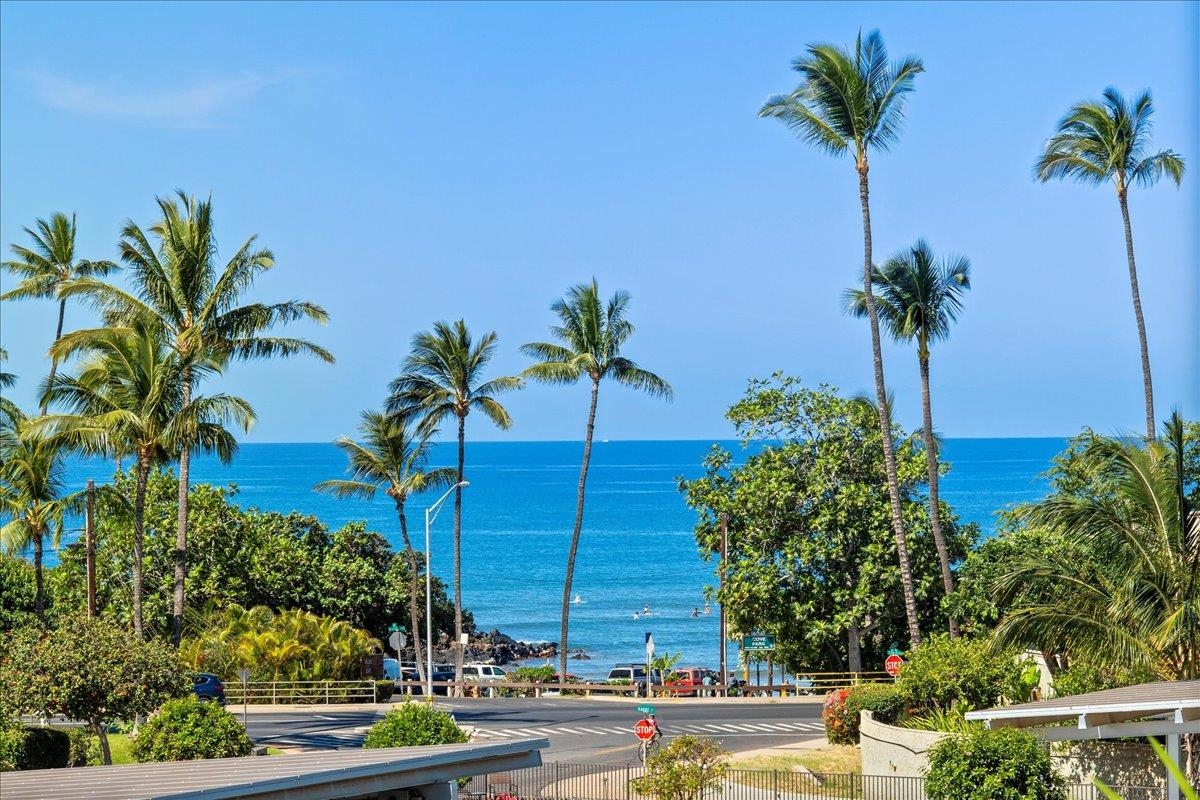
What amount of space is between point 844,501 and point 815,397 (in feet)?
15.4

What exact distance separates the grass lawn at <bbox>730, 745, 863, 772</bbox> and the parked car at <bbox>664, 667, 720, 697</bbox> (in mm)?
19506

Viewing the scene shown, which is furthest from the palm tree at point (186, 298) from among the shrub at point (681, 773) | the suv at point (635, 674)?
the suv at point (635, 674)

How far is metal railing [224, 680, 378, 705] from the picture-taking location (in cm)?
4988

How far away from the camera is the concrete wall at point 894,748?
29.2 meters

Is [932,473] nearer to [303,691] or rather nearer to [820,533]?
[820,533]

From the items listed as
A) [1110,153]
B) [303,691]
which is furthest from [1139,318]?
[303,691]

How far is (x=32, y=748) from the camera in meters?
28.1

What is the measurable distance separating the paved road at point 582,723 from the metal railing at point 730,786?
2.46 metres

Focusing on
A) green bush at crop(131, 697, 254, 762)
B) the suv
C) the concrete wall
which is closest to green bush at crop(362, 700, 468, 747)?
green bush at crop(131, 697, 254, 762)

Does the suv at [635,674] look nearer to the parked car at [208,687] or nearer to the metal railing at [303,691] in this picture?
the metal railing at [303,691]

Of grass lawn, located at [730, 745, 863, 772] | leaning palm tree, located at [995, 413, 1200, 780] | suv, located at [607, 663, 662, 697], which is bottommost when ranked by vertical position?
suv, located at [607, 663, 662, 697]

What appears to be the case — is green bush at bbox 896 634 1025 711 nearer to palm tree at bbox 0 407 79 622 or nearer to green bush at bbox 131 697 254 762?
green bush at bbox 131 697 254 762

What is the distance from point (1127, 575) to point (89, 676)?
20.8m

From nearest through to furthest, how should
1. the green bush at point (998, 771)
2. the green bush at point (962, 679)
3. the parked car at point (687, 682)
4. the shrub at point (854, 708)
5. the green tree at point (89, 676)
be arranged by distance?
the green bush at point (998, 771)
the green tree at point (89, 676)
the green bush at point (962, 679)
the shrub at point (854, 708)
the parked car at point (687, 682)
